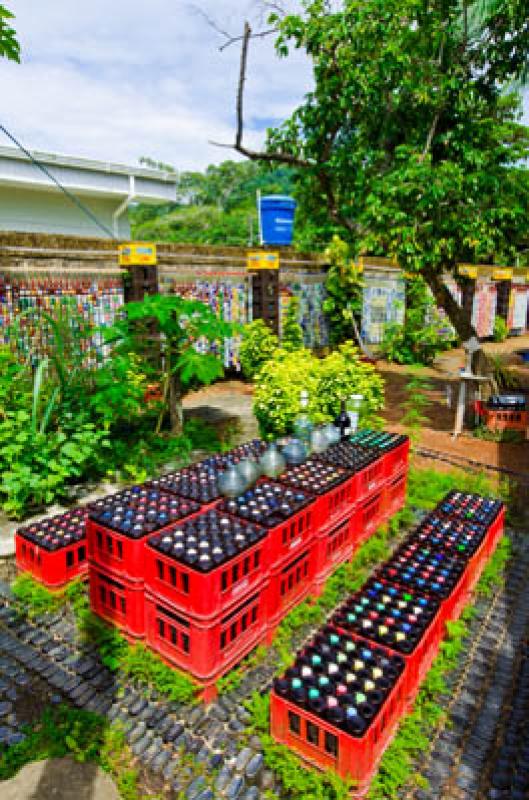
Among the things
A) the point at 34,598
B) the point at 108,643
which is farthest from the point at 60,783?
the point at 34,598

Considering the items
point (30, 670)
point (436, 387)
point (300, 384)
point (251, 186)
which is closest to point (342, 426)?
point (300, 384)

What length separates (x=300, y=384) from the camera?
251 inches

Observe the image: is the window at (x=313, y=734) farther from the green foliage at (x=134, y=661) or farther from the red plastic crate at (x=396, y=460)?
the red plastic crate at (x=396, y=460)

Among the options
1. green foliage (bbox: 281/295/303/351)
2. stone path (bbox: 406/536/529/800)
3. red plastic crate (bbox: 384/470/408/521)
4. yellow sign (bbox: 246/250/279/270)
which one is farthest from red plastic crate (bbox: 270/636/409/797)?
green foliage (bbox: 281/295/303/351)

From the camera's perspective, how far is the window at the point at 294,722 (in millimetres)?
2488

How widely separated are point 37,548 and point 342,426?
3.00 metres

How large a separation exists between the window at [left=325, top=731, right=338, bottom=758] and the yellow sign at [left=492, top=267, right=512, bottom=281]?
18.6 metres

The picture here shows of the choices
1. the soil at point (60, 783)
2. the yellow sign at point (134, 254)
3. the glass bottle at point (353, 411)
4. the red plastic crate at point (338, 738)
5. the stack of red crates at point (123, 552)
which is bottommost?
the soil at point (60, 783)

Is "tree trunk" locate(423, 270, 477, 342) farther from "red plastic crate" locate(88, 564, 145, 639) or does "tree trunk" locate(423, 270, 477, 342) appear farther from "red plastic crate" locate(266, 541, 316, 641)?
"red plastic crate" locate(88, 564, 145, 639)

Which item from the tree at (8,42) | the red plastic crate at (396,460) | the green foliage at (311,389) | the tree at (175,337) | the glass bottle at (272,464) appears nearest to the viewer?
the tree at (8,42)

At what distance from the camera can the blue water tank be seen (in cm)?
1073

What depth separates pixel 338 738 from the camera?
7.64 ft

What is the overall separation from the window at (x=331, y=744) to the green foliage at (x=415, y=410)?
17.4 ft

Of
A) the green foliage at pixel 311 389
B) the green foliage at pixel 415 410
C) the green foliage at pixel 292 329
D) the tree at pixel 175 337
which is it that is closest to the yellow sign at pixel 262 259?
the green foliage at pixel 292 329
